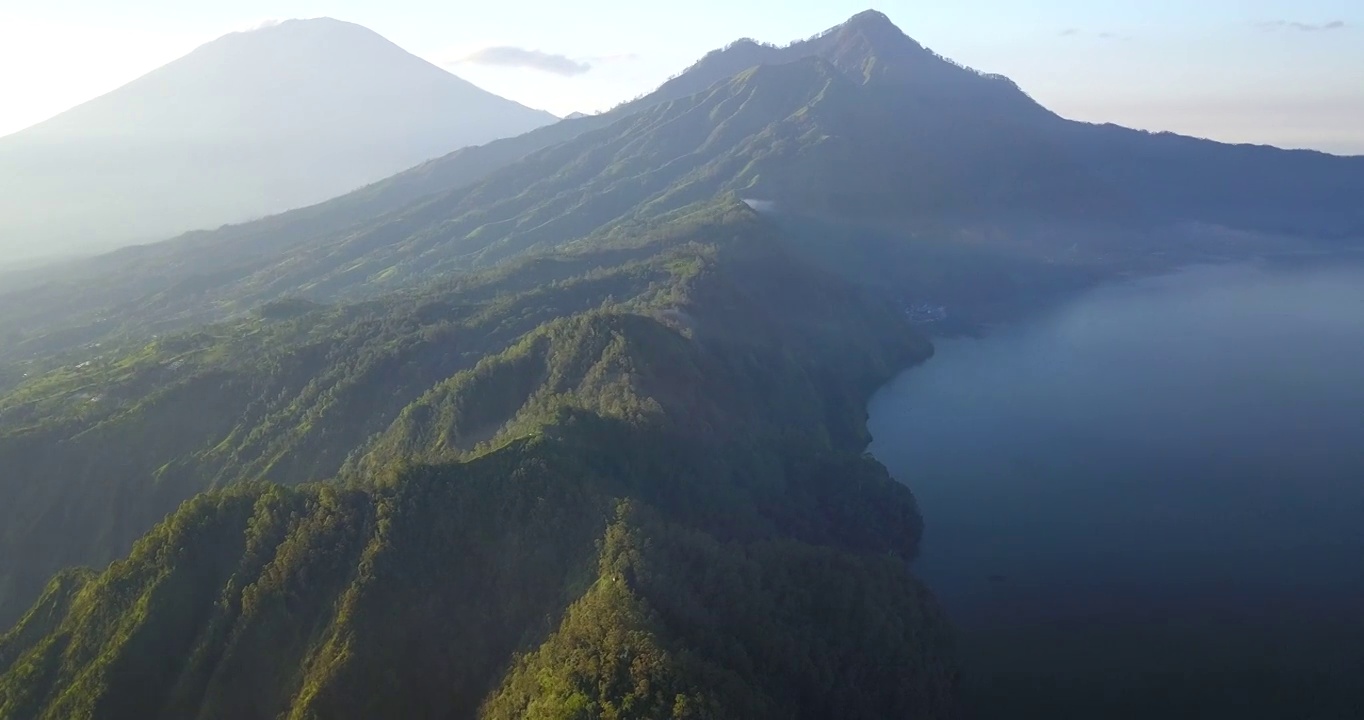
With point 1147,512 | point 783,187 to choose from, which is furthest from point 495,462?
point 783,187

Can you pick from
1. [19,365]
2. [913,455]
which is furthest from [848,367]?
[19,365]

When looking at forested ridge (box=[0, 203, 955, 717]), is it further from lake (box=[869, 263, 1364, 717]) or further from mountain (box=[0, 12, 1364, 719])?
lake (box=[869, 263, 1364, 717])

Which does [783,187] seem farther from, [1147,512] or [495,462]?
[495,462]

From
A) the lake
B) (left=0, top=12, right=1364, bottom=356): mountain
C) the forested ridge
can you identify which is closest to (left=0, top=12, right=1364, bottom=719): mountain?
the forested ridge

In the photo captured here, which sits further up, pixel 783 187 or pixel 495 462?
pixel 495 462

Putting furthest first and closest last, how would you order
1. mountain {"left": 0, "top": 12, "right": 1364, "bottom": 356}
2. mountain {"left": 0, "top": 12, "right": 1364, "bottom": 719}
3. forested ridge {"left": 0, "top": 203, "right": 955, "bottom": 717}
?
mountain {"left": 0, "top": 12, "right": 1364, "bottom": 356}
mountain {"left": 0, "top": 12, "right": 1364, "bottom": 719}
forested ridge {"left": 0, "top": 203, "right": 955, "bottom": 717}

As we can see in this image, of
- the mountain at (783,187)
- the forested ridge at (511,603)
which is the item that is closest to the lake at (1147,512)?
the forested ridge at (511,603)

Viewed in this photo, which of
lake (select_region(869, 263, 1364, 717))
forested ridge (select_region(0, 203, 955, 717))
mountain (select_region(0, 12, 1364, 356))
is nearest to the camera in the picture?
forested ridge (select_region(0, 203, 955, 717))
